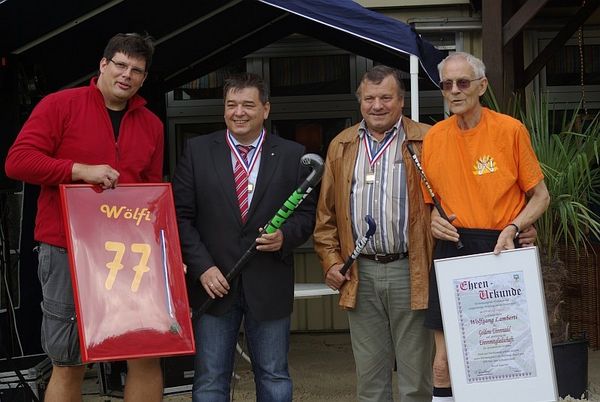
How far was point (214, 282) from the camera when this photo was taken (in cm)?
390

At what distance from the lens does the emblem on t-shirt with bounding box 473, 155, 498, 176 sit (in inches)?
148

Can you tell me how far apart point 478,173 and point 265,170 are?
0.88 metres

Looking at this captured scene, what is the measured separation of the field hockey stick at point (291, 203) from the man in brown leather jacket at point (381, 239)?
267mm

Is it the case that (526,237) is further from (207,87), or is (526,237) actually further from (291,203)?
(207,87)

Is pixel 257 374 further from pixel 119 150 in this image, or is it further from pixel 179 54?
pixel 179 54

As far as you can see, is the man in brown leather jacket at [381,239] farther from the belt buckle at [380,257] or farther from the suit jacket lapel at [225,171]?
the suit jacket lapel at [225,171]

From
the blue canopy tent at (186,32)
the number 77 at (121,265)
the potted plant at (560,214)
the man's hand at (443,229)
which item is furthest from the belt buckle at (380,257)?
the potted plant at (560,214)

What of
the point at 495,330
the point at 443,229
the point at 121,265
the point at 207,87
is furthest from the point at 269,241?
the point at 207,87

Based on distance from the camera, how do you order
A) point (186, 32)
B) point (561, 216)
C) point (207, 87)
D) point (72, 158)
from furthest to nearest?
point (207, 87)
point (186, 32)
point (561, 216)
point (72, 158)

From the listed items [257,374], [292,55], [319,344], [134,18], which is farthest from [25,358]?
[292,55]

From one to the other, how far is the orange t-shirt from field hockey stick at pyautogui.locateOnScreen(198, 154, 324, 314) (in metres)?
0.48

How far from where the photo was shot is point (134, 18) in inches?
227

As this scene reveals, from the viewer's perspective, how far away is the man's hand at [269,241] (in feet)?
12.7

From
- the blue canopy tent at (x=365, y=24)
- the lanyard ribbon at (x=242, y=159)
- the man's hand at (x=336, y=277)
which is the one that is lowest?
the man's hand at (x=336, y=277)
